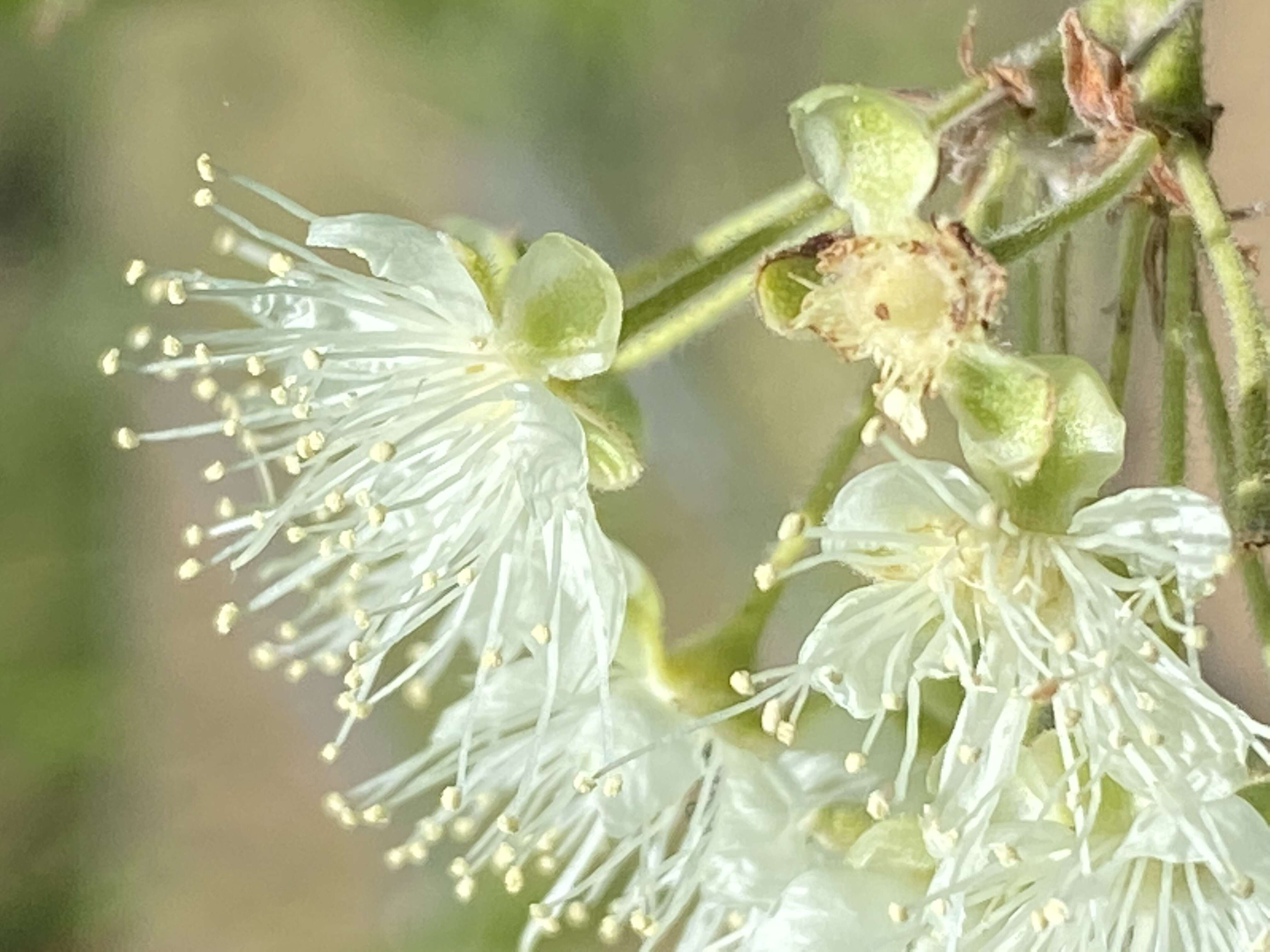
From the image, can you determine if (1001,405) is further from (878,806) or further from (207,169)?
(207,169)

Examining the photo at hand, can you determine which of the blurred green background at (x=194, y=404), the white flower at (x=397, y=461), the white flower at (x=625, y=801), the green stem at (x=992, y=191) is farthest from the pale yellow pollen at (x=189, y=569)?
the blurred green background at (x=194, y=404)

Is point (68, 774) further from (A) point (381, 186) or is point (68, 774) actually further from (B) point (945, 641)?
(B) point (945, 641)

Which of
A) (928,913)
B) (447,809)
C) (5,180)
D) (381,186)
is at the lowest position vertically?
(928,913)

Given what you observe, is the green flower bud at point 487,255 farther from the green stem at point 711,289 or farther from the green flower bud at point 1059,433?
the green flower bud at point 1059,433

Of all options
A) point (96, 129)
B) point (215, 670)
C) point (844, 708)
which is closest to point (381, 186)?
point (96, 129)

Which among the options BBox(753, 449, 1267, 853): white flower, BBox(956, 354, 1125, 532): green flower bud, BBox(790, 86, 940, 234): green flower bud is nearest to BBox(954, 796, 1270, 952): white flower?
BBox(753, 449, 1267, 853): white flower

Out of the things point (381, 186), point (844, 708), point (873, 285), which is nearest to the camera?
point (873, 285)
